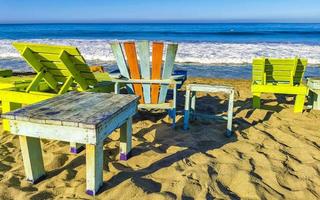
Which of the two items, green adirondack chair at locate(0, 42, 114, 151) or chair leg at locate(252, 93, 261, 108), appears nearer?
green adirondack chair at locate(0, 42, 114, 151)

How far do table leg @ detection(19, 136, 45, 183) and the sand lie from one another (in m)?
0.09

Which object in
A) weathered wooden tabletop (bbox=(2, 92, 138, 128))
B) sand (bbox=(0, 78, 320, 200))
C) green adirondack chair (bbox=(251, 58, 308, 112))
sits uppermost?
weathered wooden tabletop (bbox=(2, 92, 138, 128))

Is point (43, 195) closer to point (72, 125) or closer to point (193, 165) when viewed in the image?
point (72, 125)

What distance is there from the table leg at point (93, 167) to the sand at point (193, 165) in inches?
3.4

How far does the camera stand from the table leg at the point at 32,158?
2.93 meters

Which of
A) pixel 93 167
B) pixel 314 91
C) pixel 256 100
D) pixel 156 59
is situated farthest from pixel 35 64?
pixel 314 91

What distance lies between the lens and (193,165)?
11.5 feet

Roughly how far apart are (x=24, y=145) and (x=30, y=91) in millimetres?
1882

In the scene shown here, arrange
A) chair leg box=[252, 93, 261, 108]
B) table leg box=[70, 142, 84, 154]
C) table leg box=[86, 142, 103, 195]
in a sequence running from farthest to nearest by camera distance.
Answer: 1. chair leg box=[252, 93, 261, 108]
2. table leg box=[70, 142, 84, 154]
3. table leg box=[86, 142, 103, 195]

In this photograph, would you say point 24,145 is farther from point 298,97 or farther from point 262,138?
point 298,97

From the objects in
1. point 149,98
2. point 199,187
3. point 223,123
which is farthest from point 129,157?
point 223,123

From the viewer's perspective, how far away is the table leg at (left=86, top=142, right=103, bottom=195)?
2678 mm

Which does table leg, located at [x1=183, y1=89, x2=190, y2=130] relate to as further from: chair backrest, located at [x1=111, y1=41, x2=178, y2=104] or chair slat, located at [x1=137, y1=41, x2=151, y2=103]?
chair slat, located at [x1=137, y1=41, x2=151, y2=103]

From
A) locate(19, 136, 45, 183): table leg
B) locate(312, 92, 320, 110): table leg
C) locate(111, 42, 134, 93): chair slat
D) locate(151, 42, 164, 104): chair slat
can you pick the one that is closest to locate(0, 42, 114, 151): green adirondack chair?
locate(111, 42, 134, 93): chair slat
